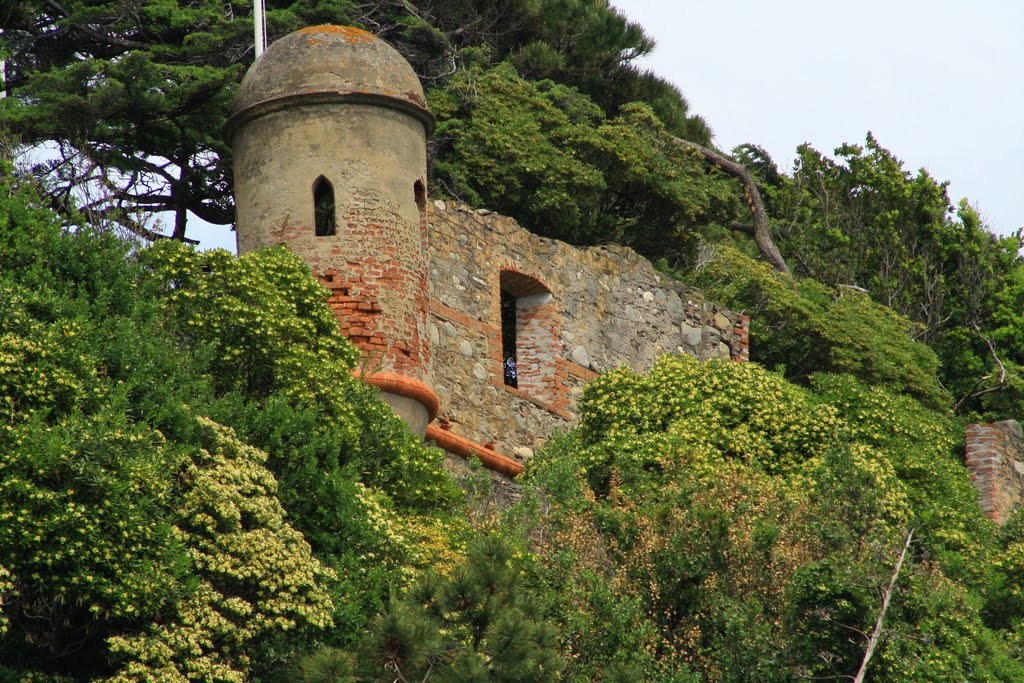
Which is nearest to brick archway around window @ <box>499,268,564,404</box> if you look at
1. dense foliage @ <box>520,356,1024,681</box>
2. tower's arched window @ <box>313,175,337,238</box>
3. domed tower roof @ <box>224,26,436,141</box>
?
dense foliage @ <box>520,356,1024,681</box>

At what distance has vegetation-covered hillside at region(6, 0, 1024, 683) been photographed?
1259 centimetres

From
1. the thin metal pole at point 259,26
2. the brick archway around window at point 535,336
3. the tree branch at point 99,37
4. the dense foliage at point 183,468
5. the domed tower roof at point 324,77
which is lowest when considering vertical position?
the dense foliage at point 183,468

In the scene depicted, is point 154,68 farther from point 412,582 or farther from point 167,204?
point 412,582

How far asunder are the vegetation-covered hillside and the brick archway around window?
155cm

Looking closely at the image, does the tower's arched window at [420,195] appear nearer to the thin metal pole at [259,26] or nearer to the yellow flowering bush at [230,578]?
the thin metal pole at [259,26]

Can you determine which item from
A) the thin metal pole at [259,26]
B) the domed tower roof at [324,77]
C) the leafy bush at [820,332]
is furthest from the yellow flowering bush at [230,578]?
the leafy bush at [820,332]

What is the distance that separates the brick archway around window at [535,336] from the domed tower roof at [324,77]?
3419 mm

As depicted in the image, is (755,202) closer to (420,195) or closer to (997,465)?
(997,465)

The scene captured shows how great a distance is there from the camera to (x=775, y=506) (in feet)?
53.8

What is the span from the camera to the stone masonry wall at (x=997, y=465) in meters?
24.2

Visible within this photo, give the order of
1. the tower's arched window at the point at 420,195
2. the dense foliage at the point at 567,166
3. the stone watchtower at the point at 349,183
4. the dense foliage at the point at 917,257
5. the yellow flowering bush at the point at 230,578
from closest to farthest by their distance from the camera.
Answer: the yellow flowering bush at the point at 230,578
the stone watchtower at the point at 349,183
the tower's arched window at the point at 420,195
the dense foliage at the point at 567,166
the dense foliage at the point at 917,257

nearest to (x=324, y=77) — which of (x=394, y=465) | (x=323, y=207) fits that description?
(x=323, y=207)

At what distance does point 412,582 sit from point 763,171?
18586mm

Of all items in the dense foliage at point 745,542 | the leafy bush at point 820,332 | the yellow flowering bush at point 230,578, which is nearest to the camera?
Result: the yellow flowering bush at point 230,578
